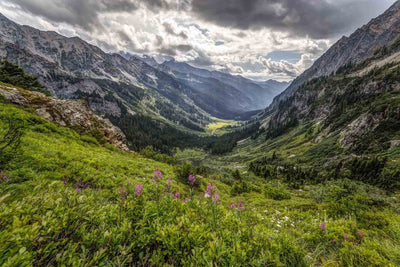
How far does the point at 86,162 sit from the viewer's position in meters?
11.6

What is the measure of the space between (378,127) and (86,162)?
105723 millimetres

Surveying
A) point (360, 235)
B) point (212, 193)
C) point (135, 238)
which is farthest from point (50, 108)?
point (360, 235)

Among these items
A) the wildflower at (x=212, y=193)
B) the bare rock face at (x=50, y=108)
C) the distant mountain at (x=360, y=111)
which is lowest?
the bare rock face at (x=50, y=108)

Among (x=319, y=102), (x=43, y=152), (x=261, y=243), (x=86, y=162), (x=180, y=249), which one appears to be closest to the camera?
(x=180, y=249)

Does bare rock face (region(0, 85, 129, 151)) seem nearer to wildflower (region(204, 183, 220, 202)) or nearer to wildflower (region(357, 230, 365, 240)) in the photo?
wildflower (region(204, 183, 220, 202))

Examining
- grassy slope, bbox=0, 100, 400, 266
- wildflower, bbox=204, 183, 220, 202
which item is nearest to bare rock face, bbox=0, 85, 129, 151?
grassy slope, bbox=0, 100, 400, 266

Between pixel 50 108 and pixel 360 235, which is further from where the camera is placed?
pixel 50 108

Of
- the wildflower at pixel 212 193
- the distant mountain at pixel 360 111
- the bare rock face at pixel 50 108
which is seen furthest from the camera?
the distant mountain at pixel 360 111

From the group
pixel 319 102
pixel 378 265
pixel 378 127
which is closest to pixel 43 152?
pixel 378 265

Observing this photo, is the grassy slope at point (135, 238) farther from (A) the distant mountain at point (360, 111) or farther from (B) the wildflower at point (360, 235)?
(A) the distant mountain at point (360, 111)

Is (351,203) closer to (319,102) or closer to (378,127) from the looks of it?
(378,127)

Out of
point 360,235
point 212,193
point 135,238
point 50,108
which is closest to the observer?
point 135,238

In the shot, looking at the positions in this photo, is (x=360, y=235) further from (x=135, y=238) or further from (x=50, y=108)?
(x=50, y=108)

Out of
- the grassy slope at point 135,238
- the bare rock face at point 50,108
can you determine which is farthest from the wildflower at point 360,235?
the bare rock face at point 50,108
